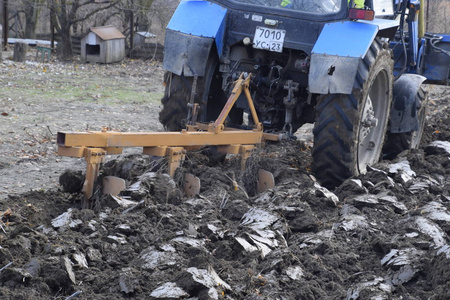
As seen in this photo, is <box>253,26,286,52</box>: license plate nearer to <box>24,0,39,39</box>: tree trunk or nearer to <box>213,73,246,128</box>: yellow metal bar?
<box>213,73,246,128</box>: yellow metal bar

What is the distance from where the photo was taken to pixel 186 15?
22.0ft

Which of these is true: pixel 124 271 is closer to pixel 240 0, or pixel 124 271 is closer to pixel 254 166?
pixel 254 166

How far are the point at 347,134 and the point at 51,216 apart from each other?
2.62 m

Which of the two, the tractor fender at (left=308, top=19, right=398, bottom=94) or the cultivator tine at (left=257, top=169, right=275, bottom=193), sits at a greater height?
the tractor fender at (left=308, top=19, right=398, bottom=94)

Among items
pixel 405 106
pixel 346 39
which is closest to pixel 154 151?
pixel 346 39

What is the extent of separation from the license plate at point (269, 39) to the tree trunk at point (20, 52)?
1068 cm

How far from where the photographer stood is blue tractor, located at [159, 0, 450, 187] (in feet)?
19.8

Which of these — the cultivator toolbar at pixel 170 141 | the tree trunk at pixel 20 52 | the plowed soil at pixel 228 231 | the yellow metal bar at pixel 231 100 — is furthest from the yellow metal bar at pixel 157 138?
the tree trunk at pixel 20 52

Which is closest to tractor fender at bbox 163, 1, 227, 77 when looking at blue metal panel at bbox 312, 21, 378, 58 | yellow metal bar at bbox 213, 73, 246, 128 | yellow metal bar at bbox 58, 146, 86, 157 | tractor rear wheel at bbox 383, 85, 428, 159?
yellow metal bar at bbox 213, 73, 246, 128

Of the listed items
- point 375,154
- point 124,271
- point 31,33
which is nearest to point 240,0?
point 375,154

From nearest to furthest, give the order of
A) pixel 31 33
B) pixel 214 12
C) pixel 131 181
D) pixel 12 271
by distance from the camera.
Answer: pixel 12 271
pixel 131 181
pixel 214 12
pixel 31 33

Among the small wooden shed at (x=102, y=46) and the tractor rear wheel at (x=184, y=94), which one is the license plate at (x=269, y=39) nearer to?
the tractor rear wheel at (x=184, y=94)

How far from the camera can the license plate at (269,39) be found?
6367 millimetres

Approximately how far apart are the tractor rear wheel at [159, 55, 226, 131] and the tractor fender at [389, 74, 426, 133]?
1.93 metres
